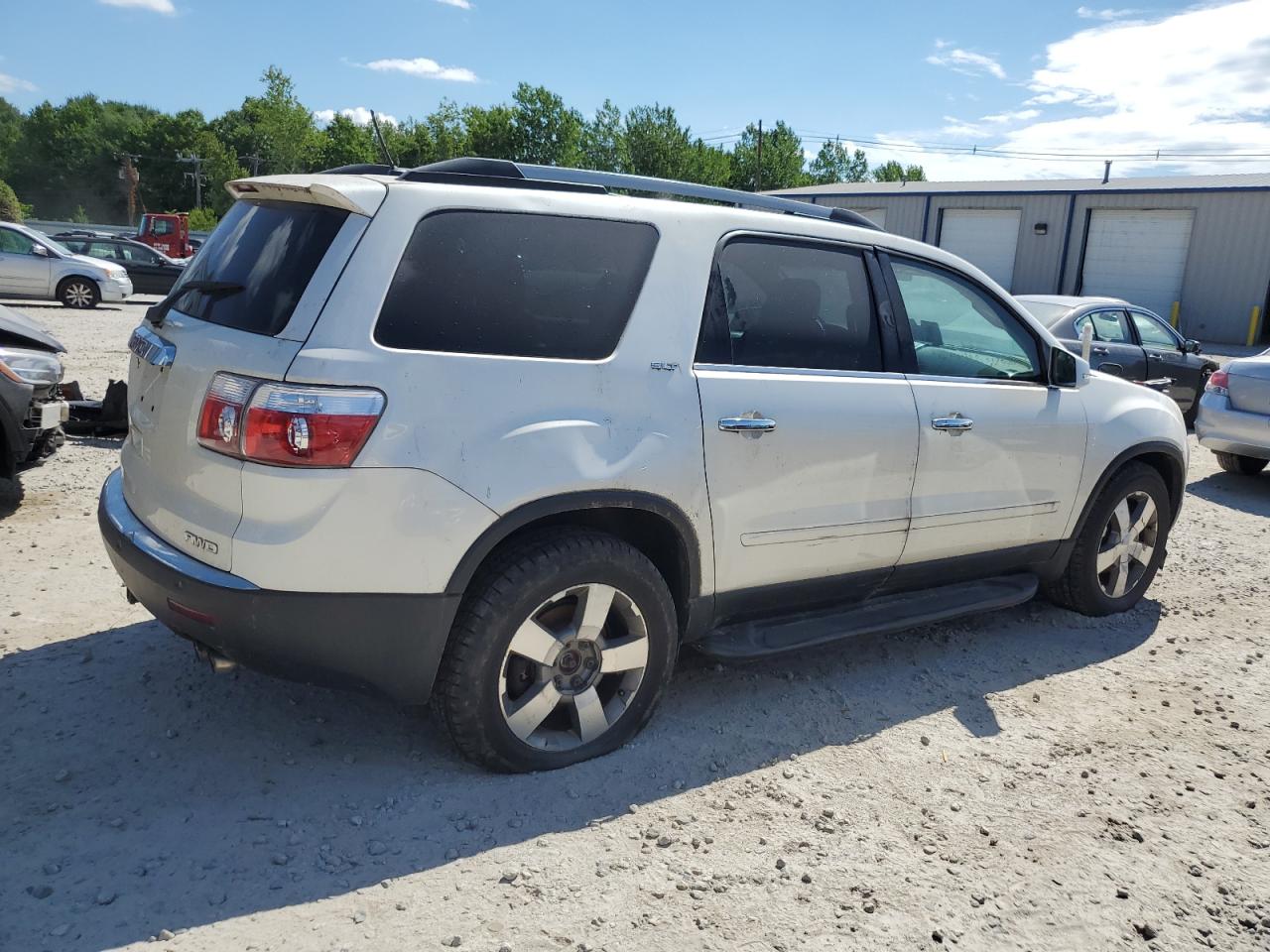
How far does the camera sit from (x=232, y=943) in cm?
246

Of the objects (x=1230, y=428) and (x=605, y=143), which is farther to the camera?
(x=605, y=143)

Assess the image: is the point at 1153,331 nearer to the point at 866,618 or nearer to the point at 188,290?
the point at 866,618

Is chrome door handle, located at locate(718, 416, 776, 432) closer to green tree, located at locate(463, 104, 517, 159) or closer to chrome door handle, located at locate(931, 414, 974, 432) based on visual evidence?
chrome door handle, located at locate(931, 414, 974, 432)

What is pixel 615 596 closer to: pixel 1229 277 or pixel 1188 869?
pixel 1188 869

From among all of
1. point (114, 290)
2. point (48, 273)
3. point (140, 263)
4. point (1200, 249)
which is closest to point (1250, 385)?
point (114, 290)

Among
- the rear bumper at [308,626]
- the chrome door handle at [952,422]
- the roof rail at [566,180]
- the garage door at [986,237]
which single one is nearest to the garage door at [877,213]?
the garage door at [986,237]

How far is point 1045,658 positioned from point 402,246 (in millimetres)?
3541

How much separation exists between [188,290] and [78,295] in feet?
61.3

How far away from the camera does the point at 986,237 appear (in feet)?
106

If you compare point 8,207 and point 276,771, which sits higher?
point 8,207

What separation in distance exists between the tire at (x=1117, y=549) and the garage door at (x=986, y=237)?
91.6 feet

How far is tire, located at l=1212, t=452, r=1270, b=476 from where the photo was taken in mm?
9336

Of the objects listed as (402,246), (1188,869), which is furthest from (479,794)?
(1188,869)

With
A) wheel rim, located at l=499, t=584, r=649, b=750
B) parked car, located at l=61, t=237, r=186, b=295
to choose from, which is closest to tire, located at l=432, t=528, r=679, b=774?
wheel rim, located at l=499, t=584, r=649, b=750
